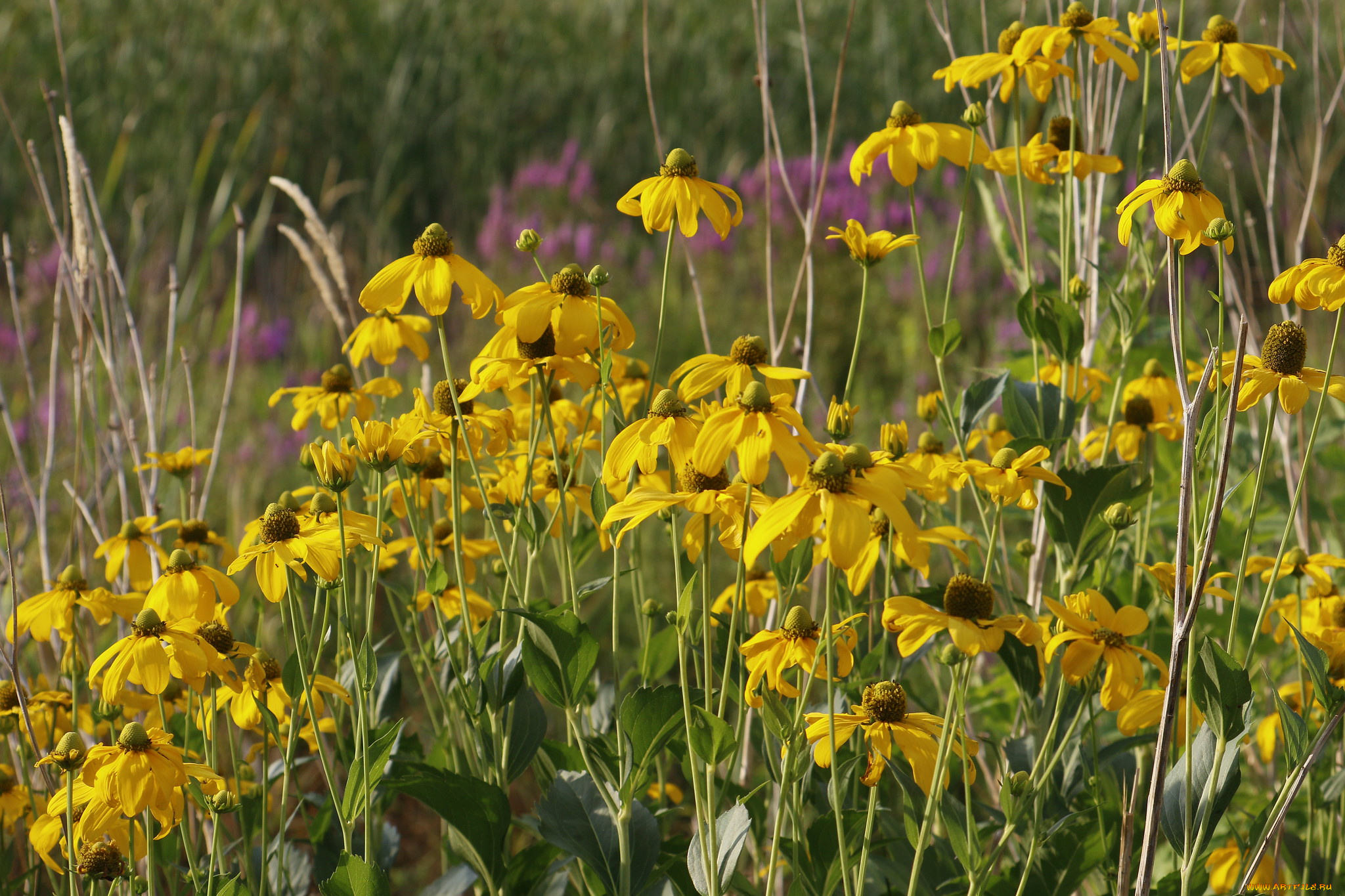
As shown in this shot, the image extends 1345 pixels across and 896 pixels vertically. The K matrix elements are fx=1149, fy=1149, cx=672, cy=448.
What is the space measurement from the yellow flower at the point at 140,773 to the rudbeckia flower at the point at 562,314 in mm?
528

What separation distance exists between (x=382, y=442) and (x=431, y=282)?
19 cm

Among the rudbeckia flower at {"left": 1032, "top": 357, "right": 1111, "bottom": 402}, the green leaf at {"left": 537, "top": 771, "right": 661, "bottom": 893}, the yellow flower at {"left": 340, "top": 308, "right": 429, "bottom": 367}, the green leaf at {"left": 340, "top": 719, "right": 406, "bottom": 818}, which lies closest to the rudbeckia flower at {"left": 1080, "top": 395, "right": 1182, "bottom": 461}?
the rudbeckia flower at {"left": 1032, "top": 357, "right": 1111, "bottom": 402}

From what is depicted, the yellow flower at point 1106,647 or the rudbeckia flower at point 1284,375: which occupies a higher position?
the rudbeckia flower at point 1284,375

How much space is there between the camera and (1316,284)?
44.3 inches

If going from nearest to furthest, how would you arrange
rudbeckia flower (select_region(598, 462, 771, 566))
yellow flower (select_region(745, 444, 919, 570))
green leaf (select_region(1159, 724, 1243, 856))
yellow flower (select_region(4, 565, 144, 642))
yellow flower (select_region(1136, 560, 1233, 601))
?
yellow flower (select_region(745, 444, 919, 570)), rudbeckia flower (select_region(598, 462, 771, 566)), green leaf (select_region(1159, 724, 1243, 856)), yellow flower (select_region(1136, 560, 1233, 601)), yellow flower (select_region(4, 565, 144, 642))

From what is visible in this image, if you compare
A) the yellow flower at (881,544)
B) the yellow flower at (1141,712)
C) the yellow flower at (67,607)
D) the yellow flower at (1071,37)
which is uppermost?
the yellow flower at (1071,37)

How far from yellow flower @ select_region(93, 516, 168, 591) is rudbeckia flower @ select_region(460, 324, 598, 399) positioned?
606mm

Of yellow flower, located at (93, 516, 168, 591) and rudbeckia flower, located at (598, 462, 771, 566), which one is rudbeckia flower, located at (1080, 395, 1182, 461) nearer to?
rudbeckia flower, located at (598, 462, 771, 566)

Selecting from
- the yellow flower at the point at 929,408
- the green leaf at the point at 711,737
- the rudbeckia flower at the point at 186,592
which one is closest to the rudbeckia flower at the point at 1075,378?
the yellow flower at the point at 929,408

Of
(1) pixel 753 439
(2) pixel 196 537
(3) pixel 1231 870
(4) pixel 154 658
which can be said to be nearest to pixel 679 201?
(1) pixel 753 439

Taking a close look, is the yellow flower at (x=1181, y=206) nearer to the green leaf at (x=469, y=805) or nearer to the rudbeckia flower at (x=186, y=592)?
the green leaf at (x=469, y=805)

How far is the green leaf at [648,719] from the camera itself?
1163 mm

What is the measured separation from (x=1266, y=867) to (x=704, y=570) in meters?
1.11

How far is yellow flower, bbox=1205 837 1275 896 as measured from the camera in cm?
158
